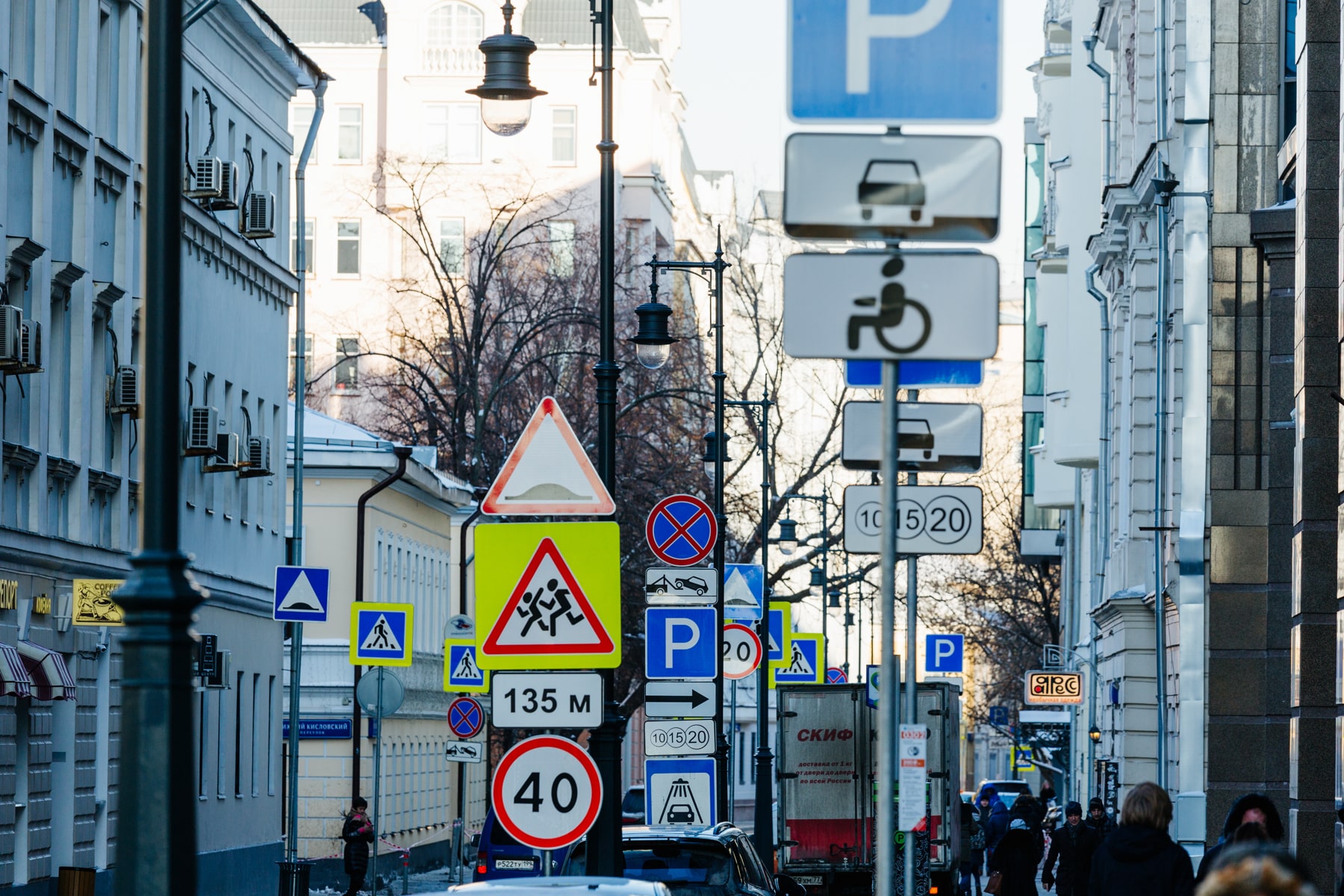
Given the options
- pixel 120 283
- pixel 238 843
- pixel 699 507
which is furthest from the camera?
pixel 238 843

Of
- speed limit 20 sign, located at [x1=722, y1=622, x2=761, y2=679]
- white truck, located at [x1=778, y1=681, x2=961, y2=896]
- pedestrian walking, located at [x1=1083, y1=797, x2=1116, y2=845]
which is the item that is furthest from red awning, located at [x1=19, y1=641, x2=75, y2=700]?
pedestrian walking, located at [x1=1083, y1=797, x2=1116, y2=845]

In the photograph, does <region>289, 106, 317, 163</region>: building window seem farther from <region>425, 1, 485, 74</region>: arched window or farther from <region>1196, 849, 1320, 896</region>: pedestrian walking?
<region>1196, 849, 1320, 896</region>: pedestrian walking

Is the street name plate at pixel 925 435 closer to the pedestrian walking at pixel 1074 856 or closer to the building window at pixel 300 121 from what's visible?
the pedestrian walking at pixel 1074 856

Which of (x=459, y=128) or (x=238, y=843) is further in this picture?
(x=459, y=128)

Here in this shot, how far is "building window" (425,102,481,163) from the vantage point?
82688mm

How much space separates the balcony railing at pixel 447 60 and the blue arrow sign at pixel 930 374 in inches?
2863

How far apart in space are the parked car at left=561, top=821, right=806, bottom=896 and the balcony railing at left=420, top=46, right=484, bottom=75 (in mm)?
68284

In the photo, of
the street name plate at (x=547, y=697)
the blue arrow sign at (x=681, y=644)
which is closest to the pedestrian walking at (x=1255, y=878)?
the street name plate at (x=547, y=697)

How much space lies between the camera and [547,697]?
13297 millimetres

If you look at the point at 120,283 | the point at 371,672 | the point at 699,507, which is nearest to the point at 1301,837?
the point at 699,507

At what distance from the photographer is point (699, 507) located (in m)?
24.6

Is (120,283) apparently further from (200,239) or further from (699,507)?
(699,507)

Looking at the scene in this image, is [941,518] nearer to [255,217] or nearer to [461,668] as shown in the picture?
[461,668]

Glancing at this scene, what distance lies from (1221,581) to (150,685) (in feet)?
73.7
